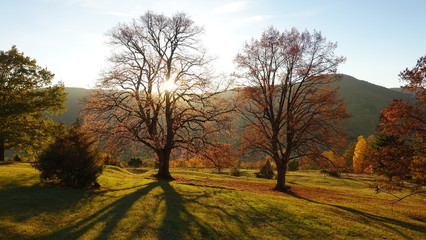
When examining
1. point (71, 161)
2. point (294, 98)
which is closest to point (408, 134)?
point (294, 98)

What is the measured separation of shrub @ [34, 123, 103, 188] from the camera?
48.2ft

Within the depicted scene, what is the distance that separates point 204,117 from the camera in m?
23.2

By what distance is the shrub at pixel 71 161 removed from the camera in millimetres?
14680

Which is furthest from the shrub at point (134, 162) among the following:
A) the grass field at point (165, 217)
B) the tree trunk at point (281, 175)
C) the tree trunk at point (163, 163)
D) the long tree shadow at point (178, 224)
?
the long tree shadow at point (178, 224)

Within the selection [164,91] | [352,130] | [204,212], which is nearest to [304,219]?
[204,212]

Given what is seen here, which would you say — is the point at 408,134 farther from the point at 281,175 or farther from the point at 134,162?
the point at 134,162

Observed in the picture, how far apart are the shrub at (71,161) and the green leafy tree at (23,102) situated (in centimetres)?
1366

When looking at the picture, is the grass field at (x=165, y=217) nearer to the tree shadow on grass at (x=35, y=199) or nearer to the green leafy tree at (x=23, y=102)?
the tree shadow on grass at (x=35, y=199)

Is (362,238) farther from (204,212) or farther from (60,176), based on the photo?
(60,176)

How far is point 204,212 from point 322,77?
15.8m

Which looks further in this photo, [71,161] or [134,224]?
[71,161]

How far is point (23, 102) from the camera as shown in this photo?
2544 cm

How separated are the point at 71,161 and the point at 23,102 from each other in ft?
49.9

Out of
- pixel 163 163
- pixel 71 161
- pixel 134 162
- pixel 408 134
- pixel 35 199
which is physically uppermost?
pixel 408 134
